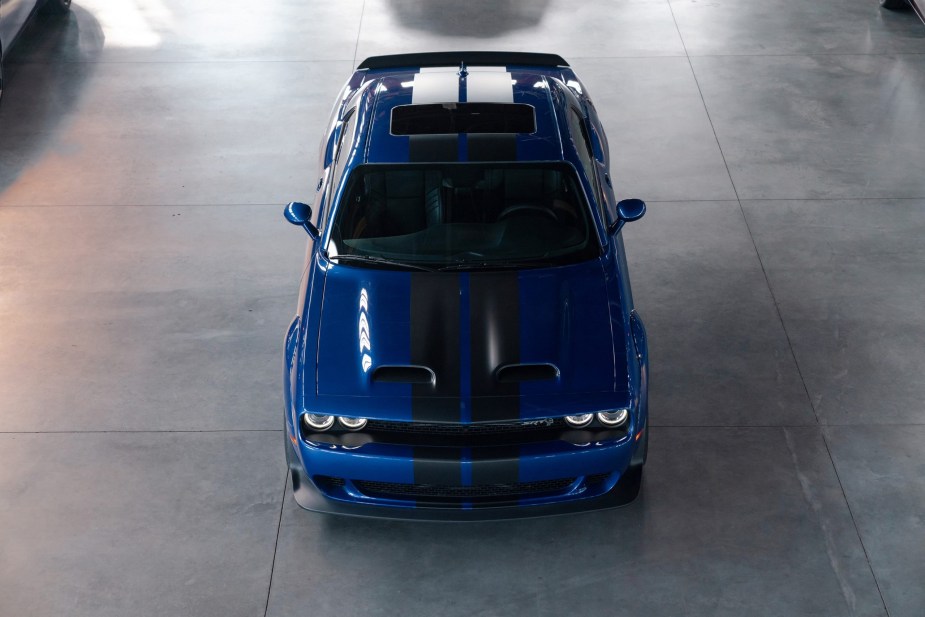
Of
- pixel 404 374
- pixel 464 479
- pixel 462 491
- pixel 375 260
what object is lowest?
pixel 462 491

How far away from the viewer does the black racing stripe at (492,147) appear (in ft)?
15.3

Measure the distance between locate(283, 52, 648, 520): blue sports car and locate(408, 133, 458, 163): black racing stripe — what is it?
1 cm

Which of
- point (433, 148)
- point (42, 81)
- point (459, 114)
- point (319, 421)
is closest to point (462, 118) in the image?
point (459, 114)

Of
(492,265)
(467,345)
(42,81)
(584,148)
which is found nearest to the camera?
(467,345)

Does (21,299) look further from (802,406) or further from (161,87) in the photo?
(802,406)

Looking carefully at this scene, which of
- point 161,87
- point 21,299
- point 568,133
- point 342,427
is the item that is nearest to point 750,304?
point 568,133

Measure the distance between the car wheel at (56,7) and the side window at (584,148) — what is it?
655 cm

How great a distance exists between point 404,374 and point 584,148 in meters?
1.78

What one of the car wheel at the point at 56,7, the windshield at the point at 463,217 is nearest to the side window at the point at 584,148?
the windshield at the point at 463,217

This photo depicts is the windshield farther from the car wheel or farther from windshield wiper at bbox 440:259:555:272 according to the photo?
the car wheel

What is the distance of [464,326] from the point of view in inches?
165

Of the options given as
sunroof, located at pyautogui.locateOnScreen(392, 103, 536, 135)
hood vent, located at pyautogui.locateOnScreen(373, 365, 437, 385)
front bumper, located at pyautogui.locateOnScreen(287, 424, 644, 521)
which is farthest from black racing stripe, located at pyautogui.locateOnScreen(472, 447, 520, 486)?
sunroof, located at pyautogui.locateOnScreen(392, 103, 536, 135)

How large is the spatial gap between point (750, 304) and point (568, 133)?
5.61 ft

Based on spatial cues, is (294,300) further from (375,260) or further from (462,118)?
(462,118)
